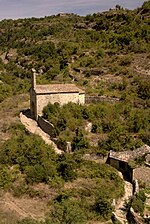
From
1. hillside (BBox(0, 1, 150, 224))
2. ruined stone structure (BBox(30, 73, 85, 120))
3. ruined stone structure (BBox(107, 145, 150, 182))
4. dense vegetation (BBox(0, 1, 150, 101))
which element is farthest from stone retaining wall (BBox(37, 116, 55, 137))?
dense vegetation (BBox(0, 1, 150, 101))

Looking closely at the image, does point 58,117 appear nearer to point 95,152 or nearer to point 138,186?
point 95,152

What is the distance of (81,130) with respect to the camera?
85.3ft

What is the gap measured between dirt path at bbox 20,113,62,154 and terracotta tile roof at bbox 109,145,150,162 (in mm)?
4130

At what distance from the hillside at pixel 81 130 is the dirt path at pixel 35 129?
2.17 feet

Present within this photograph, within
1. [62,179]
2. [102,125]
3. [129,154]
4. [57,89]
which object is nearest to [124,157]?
[129,154]

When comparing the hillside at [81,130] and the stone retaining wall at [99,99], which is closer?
the hillside at [81,130]

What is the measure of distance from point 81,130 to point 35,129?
5092 mm

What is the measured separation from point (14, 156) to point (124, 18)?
41.8 meters

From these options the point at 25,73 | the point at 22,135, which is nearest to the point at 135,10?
the point at 25,73

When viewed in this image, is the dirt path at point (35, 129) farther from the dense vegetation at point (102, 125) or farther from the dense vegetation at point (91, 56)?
the dense vegetation at point (91, 56)

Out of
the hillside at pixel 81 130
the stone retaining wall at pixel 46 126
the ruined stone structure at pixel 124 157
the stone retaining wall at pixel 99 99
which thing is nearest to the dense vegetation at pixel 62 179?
the hillside at pixel 81 130

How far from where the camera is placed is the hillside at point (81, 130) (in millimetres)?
18453

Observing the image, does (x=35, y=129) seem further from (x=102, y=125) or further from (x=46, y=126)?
(x=102, y=125)

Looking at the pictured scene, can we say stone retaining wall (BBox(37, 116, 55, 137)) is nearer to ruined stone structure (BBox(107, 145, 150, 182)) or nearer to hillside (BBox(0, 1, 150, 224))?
hillside (BBox(0, 1, 150, 224))
